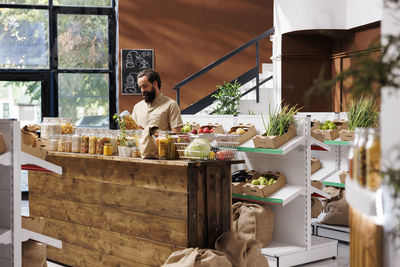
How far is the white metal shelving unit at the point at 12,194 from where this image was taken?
2.83m

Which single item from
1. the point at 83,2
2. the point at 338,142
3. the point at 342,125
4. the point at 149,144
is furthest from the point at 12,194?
the point at 83,2

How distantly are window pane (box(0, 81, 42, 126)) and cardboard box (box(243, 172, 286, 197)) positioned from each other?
541 centimetres

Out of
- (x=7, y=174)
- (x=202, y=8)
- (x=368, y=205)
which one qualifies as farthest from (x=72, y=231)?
(x=202, y=8)

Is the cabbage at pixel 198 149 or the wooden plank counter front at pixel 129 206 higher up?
the cabbage at pixel 198 149

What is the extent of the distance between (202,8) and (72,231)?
5887 millimetres

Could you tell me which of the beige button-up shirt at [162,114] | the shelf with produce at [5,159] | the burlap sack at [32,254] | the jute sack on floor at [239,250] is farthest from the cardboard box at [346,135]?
the shelf with produce at [5,159]

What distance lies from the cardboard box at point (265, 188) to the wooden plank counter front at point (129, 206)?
29.3 inches

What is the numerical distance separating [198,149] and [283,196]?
117 cm

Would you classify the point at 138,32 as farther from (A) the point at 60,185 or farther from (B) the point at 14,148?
(B) the point at 14,148

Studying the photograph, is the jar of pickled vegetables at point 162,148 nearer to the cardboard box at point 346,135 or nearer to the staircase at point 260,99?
the cardboard box at point 346,135

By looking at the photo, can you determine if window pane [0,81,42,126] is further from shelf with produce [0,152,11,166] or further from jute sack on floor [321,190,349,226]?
shelf with produce [0,152,11,166]

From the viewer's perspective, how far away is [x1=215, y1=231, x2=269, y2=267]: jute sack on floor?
371 cm

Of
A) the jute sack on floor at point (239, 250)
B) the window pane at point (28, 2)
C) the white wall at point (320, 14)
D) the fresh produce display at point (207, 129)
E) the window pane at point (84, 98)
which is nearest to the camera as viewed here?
the jute sack on floor at point (239, 250)

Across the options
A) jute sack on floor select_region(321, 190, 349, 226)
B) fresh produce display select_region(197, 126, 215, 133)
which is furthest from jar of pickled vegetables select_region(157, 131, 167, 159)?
jute sack on floor select_region(321, 190, 349, 226)
